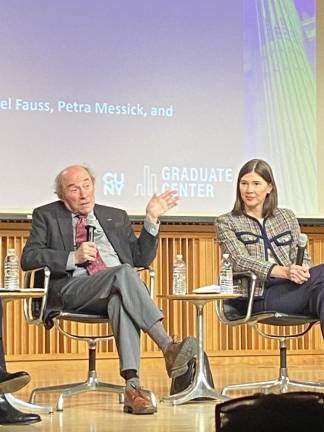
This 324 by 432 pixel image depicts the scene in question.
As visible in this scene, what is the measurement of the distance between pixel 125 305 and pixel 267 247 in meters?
0.96

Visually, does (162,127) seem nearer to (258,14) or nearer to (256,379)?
(258,14)

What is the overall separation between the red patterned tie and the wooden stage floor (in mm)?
646

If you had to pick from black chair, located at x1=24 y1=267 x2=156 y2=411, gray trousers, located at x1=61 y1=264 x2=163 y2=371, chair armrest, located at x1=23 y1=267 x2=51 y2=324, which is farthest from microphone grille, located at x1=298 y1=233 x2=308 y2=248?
chair armrest, located at x1=23 y1=267 x2=51 y2=324

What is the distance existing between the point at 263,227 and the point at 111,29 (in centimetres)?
224

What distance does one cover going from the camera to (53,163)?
6137 mm

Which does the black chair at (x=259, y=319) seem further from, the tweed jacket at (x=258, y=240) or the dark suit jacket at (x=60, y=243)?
the dark suit jacket at (x=60, y=243)

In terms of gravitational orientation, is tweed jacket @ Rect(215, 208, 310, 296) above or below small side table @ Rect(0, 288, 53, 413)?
above

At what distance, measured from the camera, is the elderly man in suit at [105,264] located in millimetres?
4066

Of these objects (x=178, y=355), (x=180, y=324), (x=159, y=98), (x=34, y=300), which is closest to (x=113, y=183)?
(x=159, y=98)

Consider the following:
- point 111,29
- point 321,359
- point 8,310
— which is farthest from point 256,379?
point 111,29

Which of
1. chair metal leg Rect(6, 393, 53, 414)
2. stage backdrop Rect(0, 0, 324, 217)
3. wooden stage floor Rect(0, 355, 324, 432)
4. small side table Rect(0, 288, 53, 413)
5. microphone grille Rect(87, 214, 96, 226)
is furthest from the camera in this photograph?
stage backdrop Rect(0, 0, 324, 217)

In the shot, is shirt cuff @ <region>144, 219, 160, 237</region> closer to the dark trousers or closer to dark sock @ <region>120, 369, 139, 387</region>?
the dark trousers

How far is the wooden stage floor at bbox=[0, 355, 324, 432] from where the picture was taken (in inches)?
142

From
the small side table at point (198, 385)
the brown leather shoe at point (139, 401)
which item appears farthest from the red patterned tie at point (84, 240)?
the brown leather shoe at point (139, 401)
